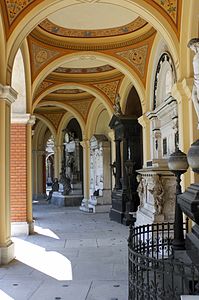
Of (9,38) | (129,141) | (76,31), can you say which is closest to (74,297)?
(9,38)

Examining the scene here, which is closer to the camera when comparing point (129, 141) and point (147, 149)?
point (147, 149)

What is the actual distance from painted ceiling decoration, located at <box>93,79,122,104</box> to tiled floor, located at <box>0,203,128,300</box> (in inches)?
191

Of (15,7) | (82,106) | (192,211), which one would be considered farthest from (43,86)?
(192,211)

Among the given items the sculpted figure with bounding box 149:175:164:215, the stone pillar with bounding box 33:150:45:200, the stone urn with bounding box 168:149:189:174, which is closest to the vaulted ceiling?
the sculpted figure with bounding box 149:175:164:215

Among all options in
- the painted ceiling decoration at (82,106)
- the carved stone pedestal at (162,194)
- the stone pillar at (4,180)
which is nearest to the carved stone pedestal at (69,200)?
the painted ceiling decoration at (82,106)

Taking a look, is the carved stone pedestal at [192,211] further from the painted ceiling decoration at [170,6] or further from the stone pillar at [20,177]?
the stone pillar at [20,177]

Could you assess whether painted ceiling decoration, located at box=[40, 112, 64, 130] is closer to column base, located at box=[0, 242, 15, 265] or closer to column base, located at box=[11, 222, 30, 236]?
column base, located at box=[11, 222, 30, 236]

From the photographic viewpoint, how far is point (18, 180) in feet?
31.3

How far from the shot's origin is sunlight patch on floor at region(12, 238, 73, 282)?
19.1ft

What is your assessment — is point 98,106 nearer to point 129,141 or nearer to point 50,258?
point 129,141

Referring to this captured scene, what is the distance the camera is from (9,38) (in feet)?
22.0

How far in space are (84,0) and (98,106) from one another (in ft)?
28.6

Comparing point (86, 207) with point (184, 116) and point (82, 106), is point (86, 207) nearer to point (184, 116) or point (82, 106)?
point (82, 106)

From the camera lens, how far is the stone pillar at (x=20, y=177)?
9.52m
